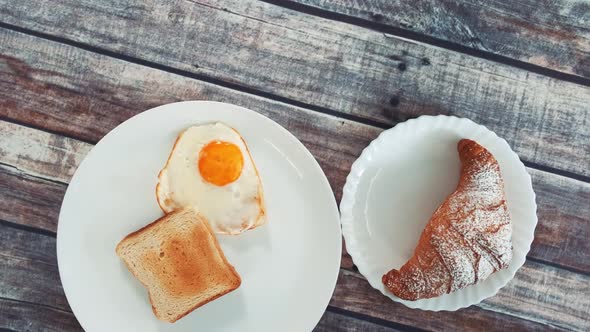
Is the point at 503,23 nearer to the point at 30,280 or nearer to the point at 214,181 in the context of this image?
the point at 214,181

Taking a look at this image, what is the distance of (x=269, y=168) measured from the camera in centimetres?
133

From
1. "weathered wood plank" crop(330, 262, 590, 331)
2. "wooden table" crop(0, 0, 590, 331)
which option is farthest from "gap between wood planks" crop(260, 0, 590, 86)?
"weathered wood plank" crop(330, 262, 590, 331)

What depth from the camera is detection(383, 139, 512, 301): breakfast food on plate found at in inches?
50.0

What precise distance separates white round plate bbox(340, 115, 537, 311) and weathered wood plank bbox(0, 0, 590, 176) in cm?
9

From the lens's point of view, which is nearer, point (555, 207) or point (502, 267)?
point (502, 267)

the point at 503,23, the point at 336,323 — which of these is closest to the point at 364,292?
the point at 336,323

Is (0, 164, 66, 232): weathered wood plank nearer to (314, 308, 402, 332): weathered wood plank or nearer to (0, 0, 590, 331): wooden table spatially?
(0, 0, 590, 331): wooden table

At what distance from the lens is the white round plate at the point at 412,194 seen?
133cm

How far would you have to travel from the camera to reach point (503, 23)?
4.63ft

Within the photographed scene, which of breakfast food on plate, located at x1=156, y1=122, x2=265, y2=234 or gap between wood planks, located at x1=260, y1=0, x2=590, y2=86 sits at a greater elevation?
gap between wood planks, located at x1=260, y1=0, x2=590, y2=86

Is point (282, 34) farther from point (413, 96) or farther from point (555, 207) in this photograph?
point (555, 207)

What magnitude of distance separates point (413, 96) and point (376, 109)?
0.10 metres

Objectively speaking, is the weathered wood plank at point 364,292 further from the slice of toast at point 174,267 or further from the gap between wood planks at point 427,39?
the gap between wood planks at point 427,39

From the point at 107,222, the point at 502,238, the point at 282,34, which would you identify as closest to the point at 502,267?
the point at 502,238
